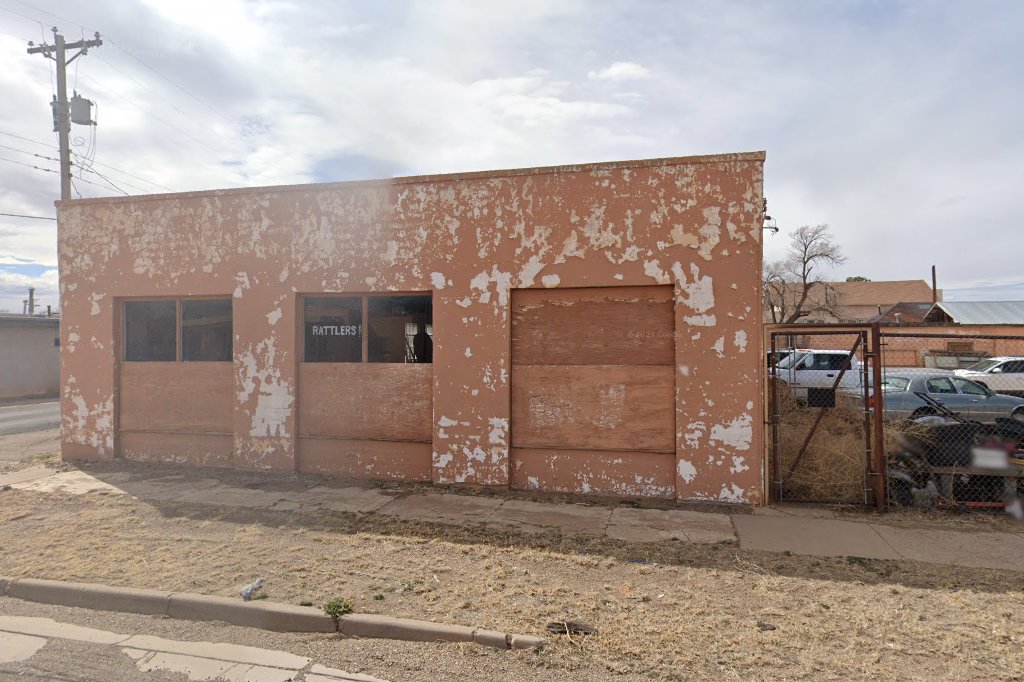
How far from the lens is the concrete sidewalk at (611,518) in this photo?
5.73 meters

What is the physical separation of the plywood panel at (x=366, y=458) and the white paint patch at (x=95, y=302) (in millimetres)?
4216

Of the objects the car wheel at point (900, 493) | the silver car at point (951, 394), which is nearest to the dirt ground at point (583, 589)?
the car wheel at point (900, 493)

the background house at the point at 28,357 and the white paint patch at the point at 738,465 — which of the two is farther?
the background house at the point at 28,357

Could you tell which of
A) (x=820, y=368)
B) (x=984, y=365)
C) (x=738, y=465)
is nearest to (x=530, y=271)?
(x=738, y=465)

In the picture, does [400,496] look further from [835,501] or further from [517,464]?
[835,501]

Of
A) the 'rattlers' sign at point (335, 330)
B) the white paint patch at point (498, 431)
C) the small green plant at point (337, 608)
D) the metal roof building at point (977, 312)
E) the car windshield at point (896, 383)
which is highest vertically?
the metal roof building at point (977, 312)

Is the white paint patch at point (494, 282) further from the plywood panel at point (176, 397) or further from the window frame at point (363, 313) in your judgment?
the plywood panel at point (176, 397)

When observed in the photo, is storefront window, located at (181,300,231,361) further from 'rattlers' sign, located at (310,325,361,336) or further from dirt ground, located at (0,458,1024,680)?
dirt ground, located at (0,458,1024,680)

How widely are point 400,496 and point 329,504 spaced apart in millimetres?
886

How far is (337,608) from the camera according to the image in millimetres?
4332

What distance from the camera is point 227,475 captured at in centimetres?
873

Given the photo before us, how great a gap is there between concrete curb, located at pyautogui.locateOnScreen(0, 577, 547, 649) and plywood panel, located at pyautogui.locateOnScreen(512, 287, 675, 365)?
4246 millimetres

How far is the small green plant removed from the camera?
429 centimetres

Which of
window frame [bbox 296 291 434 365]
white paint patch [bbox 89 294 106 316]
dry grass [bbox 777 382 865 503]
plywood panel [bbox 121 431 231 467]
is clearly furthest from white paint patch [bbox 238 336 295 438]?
dry grass [bbox 777 382 865 503]
